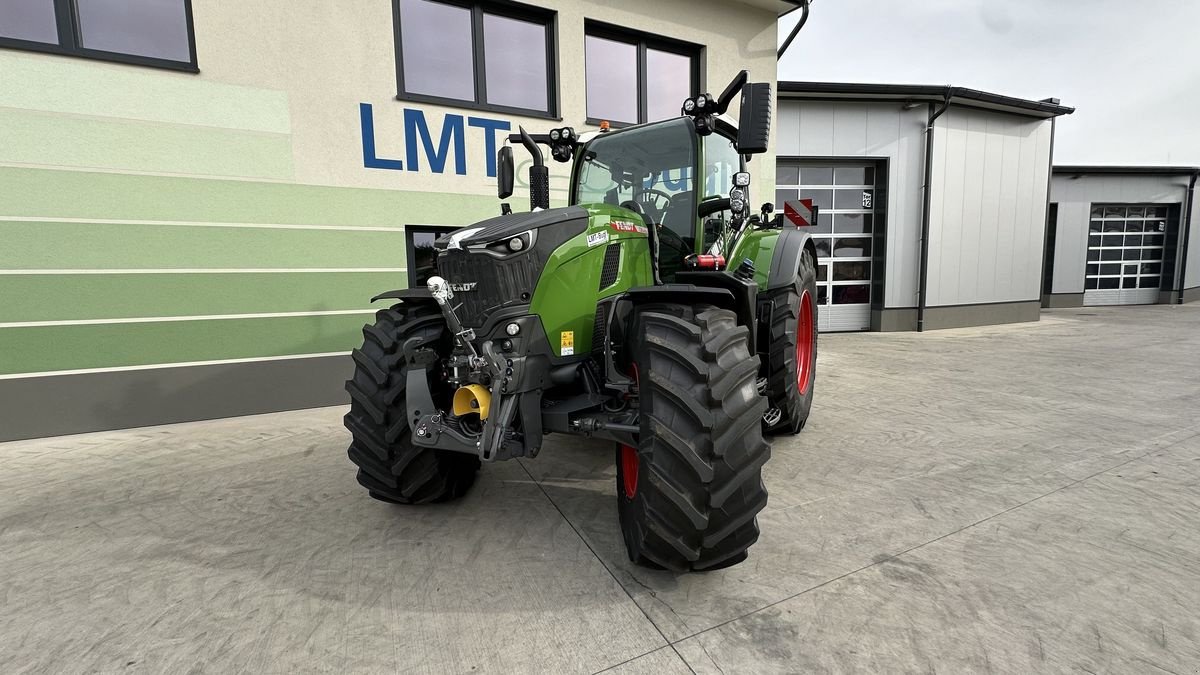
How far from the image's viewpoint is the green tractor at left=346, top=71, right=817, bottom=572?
6.32ft

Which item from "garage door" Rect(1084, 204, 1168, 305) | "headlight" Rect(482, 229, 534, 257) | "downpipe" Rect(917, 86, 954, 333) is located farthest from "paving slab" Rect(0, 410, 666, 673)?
"garage door" Rect(1084, 204, 1168, 305)

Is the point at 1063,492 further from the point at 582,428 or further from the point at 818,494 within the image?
the point at 582,428

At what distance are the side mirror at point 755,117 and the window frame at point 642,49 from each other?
11.6ft

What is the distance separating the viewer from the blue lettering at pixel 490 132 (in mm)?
5438

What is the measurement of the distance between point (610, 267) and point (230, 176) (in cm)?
392

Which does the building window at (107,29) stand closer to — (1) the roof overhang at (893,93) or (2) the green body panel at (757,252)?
(2) the green body panel at (757,252)

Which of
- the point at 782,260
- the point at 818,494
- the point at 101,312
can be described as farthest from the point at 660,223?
the point at 101,312

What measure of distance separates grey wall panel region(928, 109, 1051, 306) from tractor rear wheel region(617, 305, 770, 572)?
962cm

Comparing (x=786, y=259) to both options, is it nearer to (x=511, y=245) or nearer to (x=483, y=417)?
(x=511, y=245)

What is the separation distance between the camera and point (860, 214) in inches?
390

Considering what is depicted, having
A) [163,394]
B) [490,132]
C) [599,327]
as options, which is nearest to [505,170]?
[599,327]

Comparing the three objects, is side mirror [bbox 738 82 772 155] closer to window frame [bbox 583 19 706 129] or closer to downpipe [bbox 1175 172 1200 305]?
window frame [bbox 583 19 706 129]

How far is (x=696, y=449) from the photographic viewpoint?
189 centimetres

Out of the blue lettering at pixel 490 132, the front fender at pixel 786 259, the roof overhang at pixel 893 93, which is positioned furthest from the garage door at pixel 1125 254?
the blue lettering at pixel 490 132
